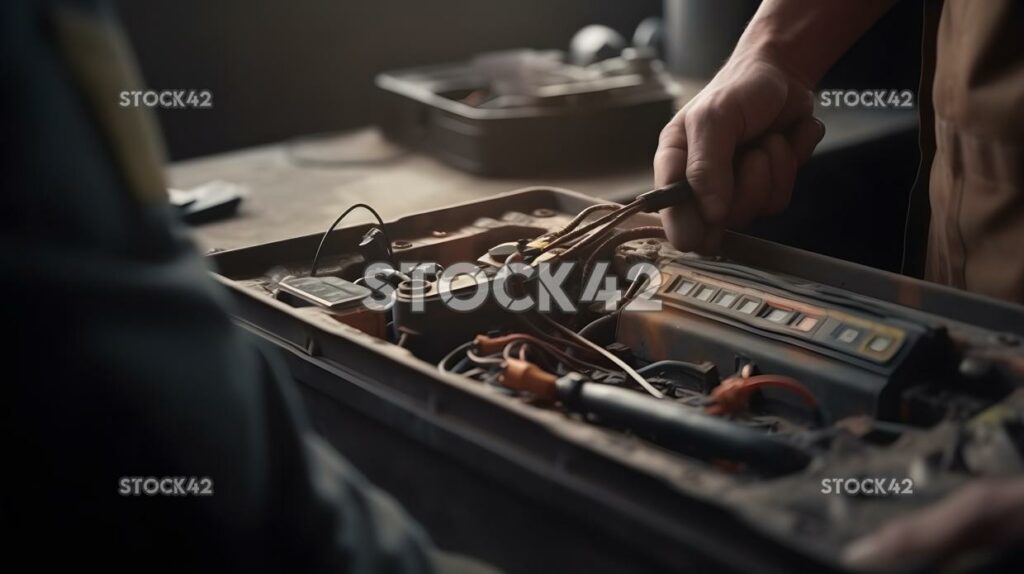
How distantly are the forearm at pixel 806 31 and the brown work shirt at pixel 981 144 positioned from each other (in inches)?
4.3

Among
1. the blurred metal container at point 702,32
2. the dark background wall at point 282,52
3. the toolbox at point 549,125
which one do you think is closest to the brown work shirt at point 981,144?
the toolbox at point 549,125

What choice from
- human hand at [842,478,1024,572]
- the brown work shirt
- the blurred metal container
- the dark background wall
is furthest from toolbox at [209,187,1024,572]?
the dark background wall

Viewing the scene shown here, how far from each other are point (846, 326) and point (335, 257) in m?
0.53

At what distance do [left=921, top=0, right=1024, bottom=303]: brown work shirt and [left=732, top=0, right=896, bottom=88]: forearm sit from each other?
0.11m

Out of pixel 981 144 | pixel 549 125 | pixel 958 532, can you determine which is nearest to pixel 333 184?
pixel 549 125

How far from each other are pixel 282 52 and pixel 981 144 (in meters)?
1.55

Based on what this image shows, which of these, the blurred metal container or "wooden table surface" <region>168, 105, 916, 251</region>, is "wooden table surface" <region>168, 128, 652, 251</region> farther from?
the blurred metal container

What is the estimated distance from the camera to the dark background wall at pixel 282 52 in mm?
2137

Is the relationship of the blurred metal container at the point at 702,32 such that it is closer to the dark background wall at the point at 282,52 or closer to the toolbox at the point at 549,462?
the dark background wall at the point at 282,52

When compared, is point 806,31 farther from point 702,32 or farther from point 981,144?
point 702,32

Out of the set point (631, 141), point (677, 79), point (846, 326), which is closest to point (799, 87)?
point (846, 326)

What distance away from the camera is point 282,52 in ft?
7.36

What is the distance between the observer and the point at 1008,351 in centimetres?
81

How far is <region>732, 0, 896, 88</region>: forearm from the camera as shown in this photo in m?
1.17
